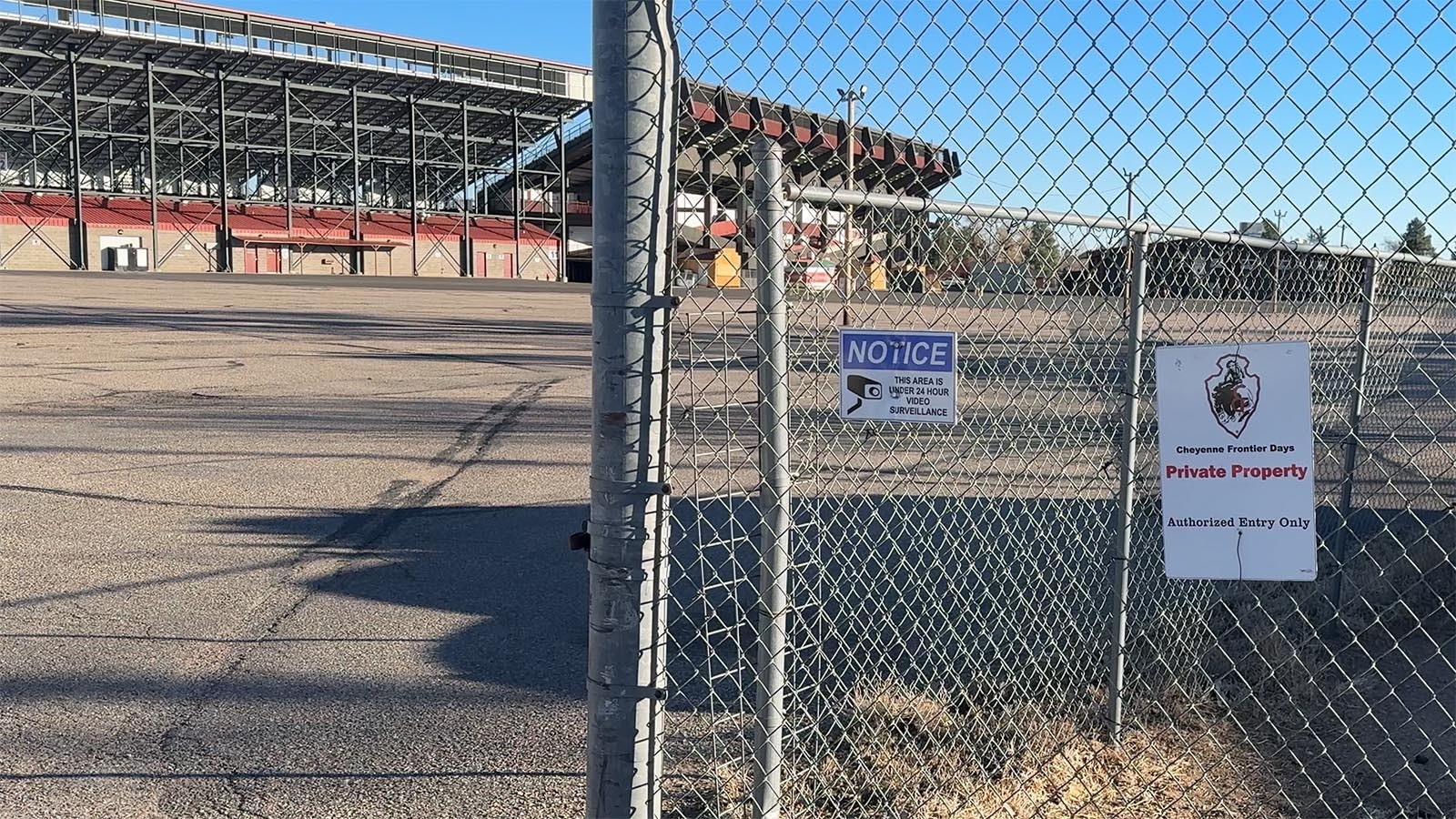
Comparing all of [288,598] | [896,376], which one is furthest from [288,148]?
[896,376]

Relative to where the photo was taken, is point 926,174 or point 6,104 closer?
point 926,174

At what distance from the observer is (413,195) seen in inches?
2398

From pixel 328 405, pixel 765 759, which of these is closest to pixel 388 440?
pixel 328 405

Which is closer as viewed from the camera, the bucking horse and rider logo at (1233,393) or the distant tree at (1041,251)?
the bucking horse and rider logo at (1233,393)

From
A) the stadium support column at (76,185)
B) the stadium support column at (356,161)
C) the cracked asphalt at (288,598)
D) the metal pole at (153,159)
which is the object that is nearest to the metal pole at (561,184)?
the stadium support column at (356,161)

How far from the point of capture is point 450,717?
4.56 m

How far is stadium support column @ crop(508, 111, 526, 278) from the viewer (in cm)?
6519

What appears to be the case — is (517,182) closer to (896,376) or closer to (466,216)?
(466,216)

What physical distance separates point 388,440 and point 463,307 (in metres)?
22.2

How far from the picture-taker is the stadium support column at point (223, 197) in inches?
2165

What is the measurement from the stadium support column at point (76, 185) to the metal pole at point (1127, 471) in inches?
2193

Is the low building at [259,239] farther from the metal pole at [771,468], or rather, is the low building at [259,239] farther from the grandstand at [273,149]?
the metal pole at [771,468]

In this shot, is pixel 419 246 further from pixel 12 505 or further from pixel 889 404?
pixel 889 404

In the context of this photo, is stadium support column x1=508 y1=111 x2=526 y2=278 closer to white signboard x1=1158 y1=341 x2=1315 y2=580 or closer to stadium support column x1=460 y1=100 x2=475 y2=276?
stadium support column x1=460 y1=100 x2=475 y2=276
